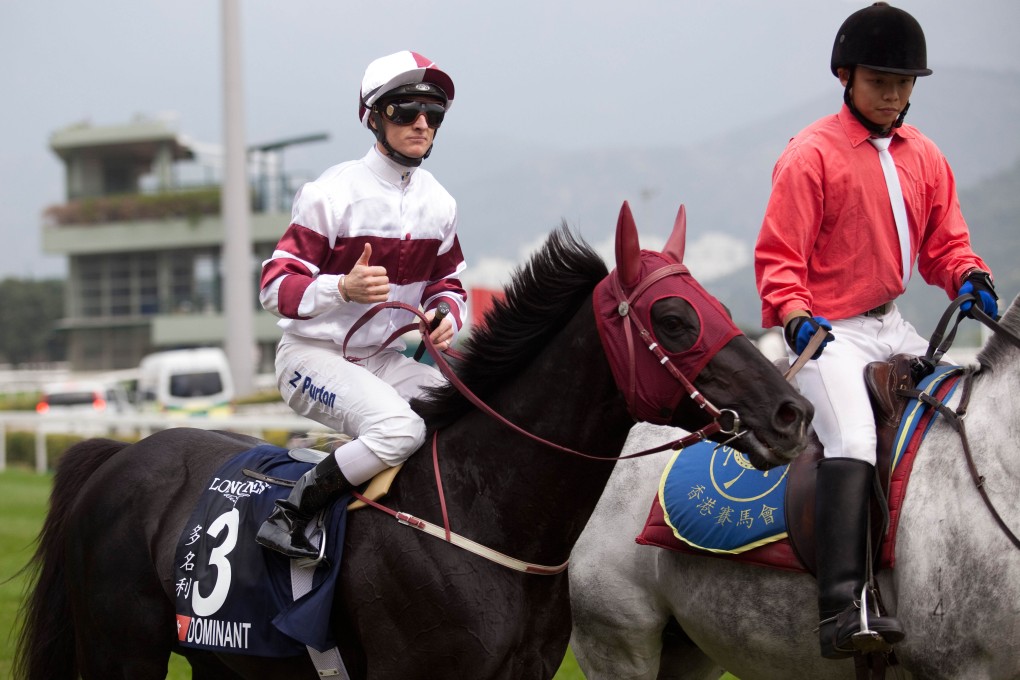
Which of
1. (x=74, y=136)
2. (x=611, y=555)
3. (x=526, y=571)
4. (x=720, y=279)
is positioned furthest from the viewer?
(x=720, y=279)

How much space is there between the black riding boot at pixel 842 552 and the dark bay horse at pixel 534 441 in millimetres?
657

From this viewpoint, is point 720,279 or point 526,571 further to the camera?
point 720,279

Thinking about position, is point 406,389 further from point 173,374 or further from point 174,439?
point 173,374

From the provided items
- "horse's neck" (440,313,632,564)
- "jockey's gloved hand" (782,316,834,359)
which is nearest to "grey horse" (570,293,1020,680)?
"jockey's gloved hand" (782,316,834,359)

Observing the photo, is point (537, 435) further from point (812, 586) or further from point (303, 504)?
point (812, 586)

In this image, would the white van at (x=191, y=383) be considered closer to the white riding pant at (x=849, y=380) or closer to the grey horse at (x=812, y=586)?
the grey horse at (x=812, y=586)

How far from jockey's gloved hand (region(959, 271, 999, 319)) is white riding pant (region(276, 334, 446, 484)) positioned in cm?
191

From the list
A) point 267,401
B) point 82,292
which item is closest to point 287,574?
point 267,401

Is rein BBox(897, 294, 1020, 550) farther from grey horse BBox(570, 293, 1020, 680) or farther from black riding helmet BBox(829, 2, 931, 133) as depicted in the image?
black riding helmet BBox(829, 2, 931, 133)

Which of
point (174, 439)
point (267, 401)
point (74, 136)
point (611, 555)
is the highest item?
point (74, 136)

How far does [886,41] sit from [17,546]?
9397 mm

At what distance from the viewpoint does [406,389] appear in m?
3.86

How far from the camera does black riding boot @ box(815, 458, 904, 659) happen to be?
3332mm

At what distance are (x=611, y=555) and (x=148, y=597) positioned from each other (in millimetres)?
1826
